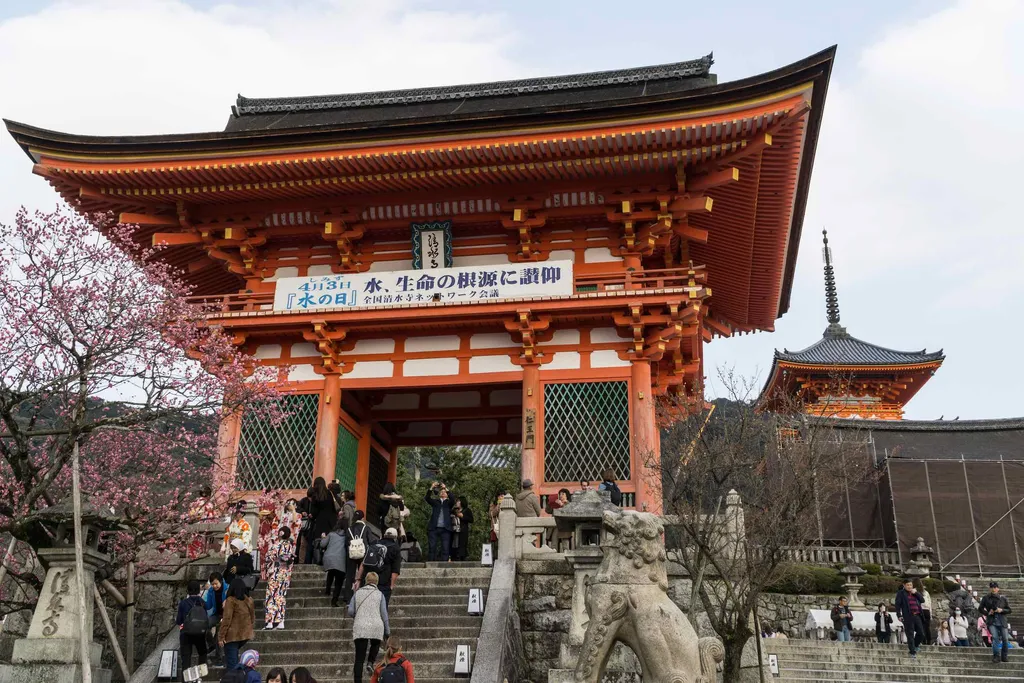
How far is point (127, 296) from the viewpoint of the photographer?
39.5 feet

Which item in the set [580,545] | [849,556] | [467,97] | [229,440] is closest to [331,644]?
[580,545]

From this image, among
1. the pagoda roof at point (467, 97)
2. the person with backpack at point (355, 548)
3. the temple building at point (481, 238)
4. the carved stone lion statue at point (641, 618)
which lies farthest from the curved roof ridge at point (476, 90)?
the carved stone lion statue at point (641, 618)

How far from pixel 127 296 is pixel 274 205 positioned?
5700 mm

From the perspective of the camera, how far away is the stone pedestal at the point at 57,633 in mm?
9609

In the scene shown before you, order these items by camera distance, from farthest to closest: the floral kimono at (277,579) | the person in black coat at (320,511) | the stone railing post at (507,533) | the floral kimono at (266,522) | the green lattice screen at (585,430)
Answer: the green lattice screen at (585,430) → the person in black coat at (320,511) → the stone railing post at (507,533) → the floral kimono at (266,522) → the floral kimono at (277,579)

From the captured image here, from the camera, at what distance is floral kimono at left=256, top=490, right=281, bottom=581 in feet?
39.3

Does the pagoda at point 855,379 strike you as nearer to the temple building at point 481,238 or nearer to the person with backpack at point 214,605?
the temple building at point 481,238

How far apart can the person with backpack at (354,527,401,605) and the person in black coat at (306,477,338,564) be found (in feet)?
7.39

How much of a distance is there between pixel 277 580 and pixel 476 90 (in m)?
13.9

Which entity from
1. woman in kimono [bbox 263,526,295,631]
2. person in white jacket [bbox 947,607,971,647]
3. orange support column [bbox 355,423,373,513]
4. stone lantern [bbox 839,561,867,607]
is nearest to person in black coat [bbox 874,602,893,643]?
person in white jacket [bbox 947,607,971,647]

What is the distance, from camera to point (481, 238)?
57.4ft

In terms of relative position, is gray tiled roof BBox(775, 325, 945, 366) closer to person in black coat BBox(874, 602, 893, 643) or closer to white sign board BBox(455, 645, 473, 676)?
person in black coat BBox(874, 602, 893, 643)

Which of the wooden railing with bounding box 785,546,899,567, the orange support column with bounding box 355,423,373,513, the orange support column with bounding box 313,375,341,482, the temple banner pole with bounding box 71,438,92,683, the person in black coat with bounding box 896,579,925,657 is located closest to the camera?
the temple banner pole with bounding box 71,438,92,683

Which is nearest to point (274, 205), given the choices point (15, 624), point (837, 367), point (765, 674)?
point (15, 624)
